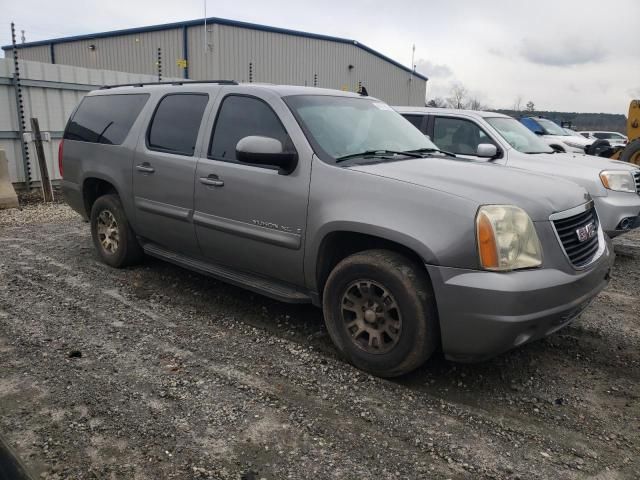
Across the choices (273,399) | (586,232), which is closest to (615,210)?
(586,232)

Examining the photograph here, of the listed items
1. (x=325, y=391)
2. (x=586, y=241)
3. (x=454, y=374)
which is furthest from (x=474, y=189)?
(x=325, y=391)

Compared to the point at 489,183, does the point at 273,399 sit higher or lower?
lower

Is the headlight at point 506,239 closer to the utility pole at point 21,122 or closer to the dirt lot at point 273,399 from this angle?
the dirt lot at point 273,399

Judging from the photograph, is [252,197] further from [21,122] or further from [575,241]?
[21,122]

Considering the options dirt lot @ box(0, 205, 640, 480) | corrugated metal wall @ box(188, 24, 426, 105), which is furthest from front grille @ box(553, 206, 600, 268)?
corrugated metal wall @ box(188, 24, 426, 105)

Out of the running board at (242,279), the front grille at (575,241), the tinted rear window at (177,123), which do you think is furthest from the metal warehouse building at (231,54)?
the front grille at (575,241)

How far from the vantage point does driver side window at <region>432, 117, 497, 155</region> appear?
6988 millimetres

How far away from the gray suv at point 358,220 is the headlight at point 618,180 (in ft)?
9.48

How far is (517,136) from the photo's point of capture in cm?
721

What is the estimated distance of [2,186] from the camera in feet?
28.9

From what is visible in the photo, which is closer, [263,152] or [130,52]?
[263,152]

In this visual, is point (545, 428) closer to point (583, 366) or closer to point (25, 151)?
point (583, 366)

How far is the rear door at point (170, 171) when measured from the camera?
4.47 metres

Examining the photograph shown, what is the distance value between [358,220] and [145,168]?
247 cm
